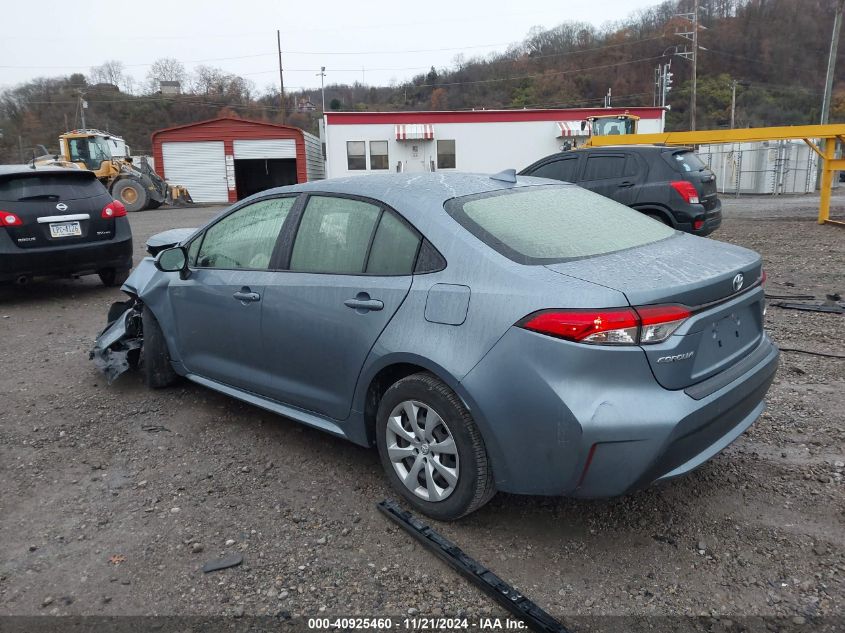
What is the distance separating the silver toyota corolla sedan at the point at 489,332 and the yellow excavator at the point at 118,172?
2464 cm

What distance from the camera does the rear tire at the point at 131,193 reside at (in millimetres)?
26172

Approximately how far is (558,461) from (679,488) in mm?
1108

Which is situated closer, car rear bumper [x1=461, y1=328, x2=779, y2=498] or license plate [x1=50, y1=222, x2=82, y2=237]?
car rear bumper [x1=461, y1=328, x2=779, y2=498]

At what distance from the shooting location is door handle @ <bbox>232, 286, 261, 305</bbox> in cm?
363

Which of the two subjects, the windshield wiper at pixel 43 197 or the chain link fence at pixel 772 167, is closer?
the windshield wiper at pixel 43 197

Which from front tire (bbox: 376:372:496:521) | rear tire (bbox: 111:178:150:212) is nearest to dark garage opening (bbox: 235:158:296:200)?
rear tire (bbox: 111:178:150:212)

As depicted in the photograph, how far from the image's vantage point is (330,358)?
10.6ft

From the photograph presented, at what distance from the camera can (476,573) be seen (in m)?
2.55

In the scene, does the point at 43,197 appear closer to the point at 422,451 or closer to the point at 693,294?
the point at 422,451

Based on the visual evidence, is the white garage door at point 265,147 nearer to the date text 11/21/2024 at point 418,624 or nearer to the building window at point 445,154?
the building window at point 445,154

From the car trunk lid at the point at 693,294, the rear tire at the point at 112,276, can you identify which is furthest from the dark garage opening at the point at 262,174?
the car trunk lid at the point at 693,294

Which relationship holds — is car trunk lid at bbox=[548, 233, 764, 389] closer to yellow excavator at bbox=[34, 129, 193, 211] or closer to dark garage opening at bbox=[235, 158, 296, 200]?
yellow excavator at bbox=[34, 129, 193, 211]

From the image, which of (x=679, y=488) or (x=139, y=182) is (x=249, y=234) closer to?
(x=679, y=488)

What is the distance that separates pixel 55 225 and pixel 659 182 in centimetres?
789
